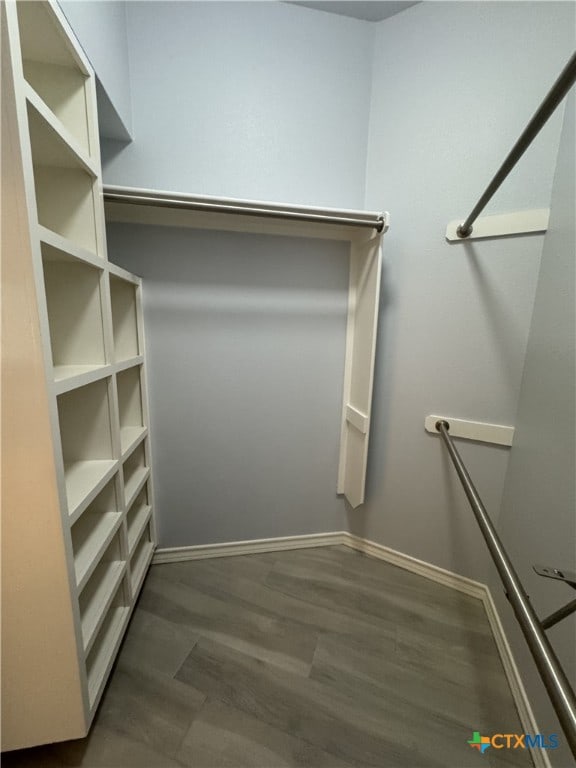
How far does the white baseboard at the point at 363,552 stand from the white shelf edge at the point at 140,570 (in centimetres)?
9

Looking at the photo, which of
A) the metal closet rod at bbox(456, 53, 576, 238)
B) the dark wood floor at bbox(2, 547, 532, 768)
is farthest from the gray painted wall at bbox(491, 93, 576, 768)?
the metal closet rod at bbox(456, 53, 576, 238)

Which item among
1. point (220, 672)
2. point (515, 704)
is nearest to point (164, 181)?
point (220, 672)

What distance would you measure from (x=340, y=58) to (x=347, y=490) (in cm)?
216

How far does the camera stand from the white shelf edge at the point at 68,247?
0.67 m

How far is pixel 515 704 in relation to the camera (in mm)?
1029

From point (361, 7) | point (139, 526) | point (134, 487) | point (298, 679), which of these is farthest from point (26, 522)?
point (361, 7)

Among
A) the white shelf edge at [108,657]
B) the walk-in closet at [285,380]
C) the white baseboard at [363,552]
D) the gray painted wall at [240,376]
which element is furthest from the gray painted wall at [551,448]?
the white shelf edge at [108,657]

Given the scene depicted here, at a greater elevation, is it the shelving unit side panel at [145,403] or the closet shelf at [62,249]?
the closet shelf at [62,249]

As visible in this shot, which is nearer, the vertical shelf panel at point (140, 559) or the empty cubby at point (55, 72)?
the empty cubby at point (55, 72)

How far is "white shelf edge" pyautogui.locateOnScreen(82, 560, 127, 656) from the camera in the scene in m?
0.86

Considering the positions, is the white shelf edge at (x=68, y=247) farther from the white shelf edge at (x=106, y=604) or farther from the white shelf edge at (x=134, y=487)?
the white shelf edge at (x=106, y=604)

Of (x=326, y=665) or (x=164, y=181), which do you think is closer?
(x=326, y=665)

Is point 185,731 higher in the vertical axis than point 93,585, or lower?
lower

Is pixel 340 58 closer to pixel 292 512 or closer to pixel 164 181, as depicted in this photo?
pixel 164 181
